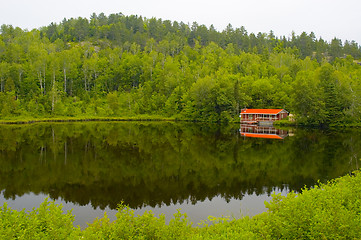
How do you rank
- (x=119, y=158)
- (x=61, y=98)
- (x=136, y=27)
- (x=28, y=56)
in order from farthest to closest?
(x=136, y=27) < (x=28, y=56) < (x=61, y=98) < (x=119, y=158)

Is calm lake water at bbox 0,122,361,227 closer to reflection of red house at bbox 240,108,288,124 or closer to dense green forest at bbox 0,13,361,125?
dense green forest at bbox 0,13,361,125

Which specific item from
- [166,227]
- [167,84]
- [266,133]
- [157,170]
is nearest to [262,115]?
[266,133]

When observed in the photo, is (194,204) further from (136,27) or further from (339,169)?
(136,27)

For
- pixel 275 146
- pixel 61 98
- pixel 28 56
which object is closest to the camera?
pixel 275 146

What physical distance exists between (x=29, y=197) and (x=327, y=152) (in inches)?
1031

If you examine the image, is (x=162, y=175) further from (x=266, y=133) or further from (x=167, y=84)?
(x=167, y=84)

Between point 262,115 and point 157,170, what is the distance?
186 ft

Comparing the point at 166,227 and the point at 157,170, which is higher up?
the point at 166,227

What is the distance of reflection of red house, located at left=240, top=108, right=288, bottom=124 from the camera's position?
70.0 m

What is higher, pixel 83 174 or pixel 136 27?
pixel 136 27

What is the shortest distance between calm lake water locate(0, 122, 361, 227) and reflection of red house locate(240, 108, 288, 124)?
39.8 metres

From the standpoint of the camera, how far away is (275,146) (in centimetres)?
3189

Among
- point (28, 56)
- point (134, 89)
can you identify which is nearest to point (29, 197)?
point (134, 89)

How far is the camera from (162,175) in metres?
19.1
